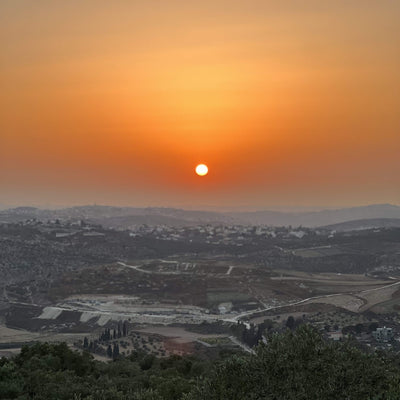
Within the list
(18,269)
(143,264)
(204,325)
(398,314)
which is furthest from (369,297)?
(18,269)

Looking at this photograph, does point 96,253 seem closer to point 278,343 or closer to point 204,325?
point 204,325

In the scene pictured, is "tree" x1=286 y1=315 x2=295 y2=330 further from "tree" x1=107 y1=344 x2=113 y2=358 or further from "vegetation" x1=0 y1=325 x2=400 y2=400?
"vegetation" x1=0 y1=325 x2=400 y2=400

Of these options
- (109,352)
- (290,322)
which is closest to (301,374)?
(109,352)

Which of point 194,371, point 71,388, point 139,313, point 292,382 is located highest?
point 292,382

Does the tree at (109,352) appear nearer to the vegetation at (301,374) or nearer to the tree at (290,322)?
the tree at (290,322)

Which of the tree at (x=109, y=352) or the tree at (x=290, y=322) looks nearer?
the tree at (x=109, y=352)

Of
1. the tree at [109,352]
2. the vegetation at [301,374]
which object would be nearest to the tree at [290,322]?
the tree at [109,352]

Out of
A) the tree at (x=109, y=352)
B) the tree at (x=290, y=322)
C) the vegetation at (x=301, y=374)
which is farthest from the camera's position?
the tree at (x=290, y=322)

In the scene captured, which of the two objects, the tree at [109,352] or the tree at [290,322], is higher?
the tree at [290,322]

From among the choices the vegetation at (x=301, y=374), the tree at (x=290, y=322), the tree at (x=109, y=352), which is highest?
the vegetation at (x=301, y=374)

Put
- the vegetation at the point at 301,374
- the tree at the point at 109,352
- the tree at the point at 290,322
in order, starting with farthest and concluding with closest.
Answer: the tree at the point at 290,322
the tree at the point at 109,352
the vegetation at the point at 301,374

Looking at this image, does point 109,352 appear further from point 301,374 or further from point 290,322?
point 301,374
